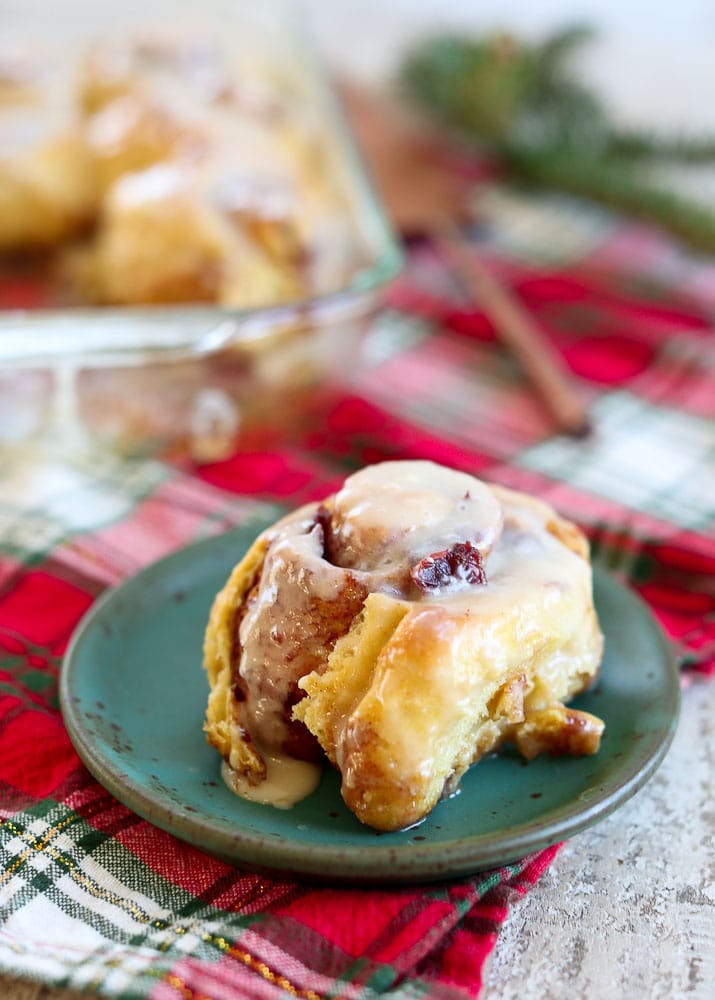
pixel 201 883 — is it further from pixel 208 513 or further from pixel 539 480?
pixel 539 480

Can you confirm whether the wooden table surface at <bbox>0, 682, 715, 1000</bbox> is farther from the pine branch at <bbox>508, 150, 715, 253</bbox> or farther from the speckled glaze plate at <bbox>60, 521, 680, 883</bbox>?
the pine branch at <bbox>508, 150, 715, 253</bbox>

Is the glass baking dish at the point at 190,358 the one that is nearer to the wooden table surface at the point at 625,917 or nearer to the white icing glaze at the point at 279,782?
the white icing glaze at the point at 279,782

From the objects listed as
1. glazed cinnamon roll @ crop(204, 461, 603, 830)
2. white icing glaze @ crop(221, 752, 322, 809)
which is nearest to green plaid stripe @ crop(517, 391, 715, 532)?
glazed cinnamon roll @ crop(204, 461, 603, 830)

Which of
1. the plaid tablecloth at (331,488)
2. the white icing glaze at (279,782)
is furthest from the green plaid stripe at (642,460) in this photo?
the white icing glaze at (279,782)

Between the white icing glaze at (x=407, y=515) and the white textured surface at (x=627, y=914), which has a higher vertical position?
the white icing glaze at (x=407, y=515)

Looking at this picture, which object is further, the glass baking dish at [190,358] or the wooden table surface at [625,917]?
the glass baking dish at [190,358]

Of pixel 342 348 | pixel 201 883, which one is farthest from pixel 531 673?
pixel 342 348
